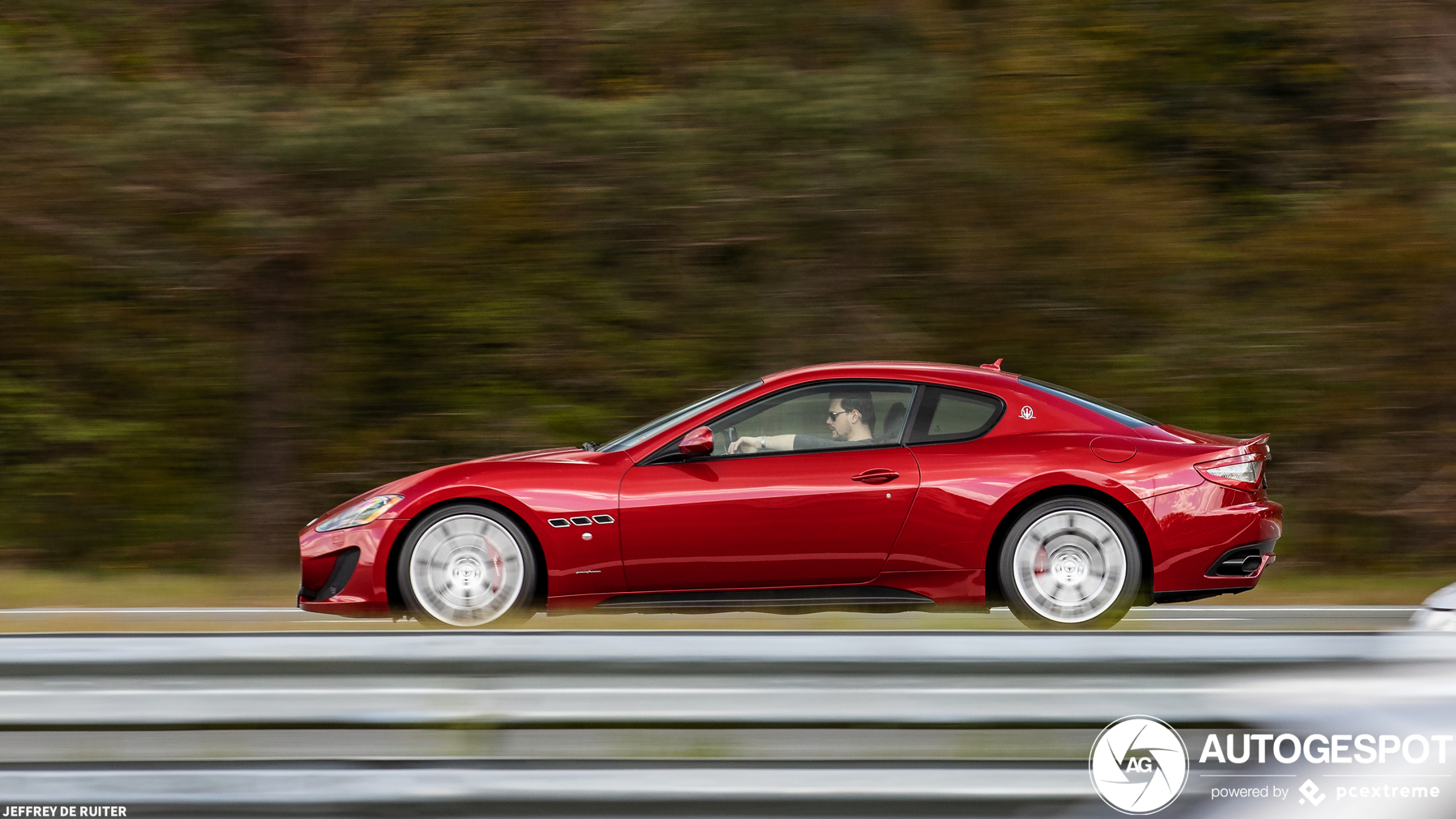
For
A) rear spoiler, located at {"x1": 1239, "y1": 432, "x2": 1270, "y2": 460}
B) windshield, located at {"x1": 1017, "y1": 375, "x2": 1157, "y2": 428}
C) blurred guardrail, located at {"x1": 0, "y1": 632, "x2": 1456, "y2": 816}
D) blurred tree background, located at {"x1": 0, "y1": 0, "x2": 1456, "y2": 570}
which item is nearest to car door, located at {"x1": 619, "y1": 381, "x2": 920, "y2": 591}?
windshield, located at {"x1": 1017, "y1": 375, "x2": 1157, "y2": 428}

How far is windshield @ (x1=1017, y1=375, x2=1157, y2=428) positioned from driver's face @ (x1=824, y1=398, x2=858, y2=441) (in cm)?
79

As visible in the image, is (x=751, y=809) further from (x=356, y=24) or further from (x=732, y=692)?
(x=356, y=24)

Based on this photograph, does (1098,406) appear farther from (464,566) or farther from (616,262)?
(616,262)

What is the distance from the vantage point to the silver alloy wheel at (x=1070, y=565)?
564 centimetres

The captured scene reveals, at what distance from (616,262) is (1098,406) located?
16.5 ft

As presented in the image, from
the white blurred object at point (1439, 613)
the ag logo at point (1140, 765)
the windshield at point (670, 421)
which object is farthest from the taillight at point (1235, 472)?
the ag logo at point (1140, 765)

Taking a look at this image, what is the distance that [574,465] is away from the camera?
5.92m

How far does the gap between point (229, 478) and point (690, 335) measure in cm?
351

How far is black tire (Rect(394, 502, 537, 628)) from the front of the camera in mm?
5742

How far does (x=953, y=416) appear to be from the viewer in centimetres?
597

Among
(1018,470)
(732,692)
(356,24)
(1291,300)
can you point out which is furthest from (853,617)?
(356,24)

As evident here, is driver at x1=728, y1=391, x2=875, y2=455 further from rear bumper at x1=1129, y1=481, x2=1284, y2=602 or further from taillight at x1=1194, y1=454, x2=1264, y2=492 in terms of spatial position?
taillight at x1=1194, y1=454, x2=1264, y2=492

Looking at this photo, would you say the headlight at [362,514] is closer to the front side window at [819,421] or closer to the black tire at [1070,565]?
the front side window at [819,421]

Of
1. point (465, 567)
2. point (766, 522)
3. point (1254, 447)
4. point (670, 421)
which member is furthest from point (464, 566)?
point (1254, 447)
